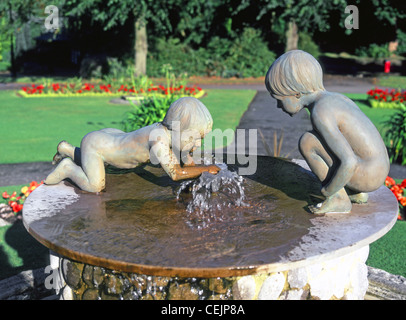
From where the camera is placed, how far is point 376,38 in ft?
117

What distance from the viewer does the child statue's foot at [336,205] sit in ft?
9.94

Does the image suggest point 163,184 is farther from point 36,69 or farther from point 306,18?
point 36,69

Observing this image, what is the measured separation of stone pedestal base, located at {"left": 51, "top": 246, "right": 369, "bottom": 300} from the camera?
2.57 metres

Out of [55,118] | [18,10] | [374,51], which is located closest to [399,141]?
[55,118]

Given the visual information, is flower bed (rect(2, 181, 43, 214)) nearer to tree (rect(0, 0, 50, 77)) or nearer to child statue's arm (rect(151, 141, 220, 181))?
child statue's arm (rect(151, 141, 220, 181))

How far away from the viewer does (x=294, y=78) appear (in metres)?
2.92

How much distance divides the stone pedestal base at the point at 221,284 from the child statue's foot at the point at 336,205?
309mm

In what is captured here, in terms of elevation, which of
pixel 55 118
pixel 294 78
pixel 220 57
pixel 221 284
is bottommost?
pixel 55 118

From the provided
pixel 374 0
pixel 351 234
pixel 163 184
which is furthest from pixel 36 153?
pixel 374 0

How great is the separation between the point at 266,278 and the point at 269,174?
5.46ft

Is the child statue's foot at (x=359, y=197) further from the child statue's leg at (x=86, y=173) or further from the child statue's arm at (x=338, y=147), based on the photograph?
the child statue's leg at (x=86, y=173)

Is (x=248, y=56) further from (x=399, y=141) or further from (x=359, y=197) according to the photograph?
(x=359, y=197)

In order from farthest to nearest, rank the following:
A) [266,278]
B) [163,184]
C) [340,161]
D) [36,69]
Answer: [36,69], [163,184], [340,161], [266,278]

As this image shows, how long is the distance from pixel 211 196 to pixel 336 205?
0.95 meters
